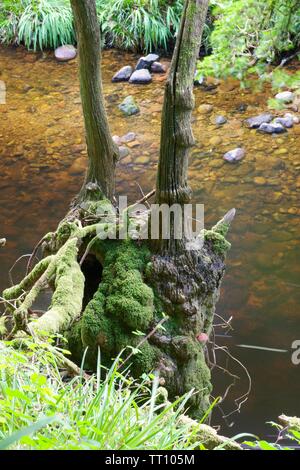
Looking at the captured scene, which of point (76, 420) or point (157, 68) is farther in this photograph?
point (157, 68)

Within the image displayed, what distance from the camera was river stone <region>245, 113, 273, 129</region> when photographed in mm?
6332

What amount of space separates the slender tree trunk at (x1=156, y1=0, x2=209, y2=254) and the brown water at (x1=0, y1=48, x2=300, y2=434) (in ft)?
4.69

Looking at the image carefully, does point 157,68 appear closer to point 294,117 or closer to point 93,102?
point 294,117

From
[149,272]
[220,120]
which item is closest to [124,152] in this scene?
[220,120]

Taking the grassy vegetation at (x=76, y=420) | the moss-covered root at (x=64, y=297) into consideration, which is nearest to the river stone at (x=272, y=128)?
the moss-covered root at (x=64, y=297)

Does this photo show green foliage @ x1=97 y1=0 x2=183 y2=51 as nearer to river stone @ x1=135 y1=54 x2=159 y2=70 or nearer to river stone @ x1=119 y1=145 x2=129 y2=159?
river stone @ x1=135 y1=54 x2=159 y2=70

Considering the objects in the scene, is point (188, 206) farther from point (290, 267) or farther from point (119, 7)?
point (119, 7)

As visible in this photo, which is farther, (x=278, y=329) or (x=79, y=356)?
(x=278, y=329)

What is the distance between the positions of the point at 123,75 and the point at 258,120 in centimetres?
171

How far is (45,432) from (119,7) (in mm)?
6770

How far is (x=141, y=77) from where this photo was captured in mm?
7141

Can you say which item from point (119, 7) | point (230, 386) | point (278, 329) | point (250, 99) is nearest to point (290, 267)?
point (278, 329)

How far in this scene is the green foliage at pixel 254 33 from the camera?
8.52 feet
